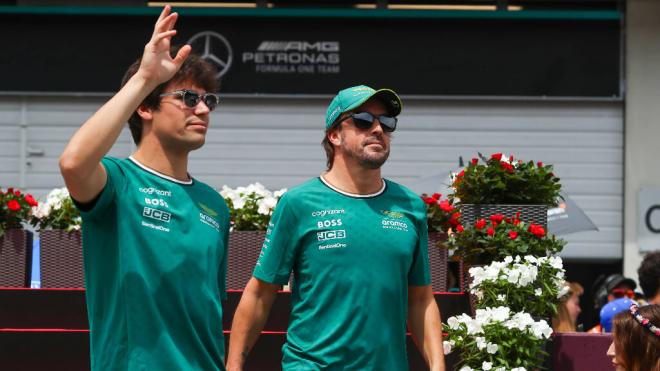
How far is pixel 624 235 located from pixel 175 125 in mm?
12561

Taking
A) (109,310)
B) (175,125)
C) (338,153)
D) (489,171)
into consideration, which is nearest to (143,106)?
(175,125)

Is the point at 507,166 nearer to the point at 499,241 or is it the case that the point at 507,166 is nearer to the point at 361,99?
the point at 499,241

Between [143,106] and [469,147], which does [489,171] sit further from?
[469,147]

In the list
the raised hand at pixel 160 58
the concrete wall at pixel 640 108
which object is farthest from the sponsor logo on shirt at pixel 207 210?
the concrete wall at pixel 640 108

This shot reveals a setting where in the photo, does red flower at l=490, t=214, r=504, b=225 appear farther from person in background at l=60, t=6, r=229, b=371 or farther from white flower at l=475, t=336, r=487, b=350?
person in background at l=60, t=6, r=229, b=371

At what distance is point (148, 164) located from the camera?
4434 millimetres

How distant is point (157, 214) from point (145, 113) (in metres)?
0.46

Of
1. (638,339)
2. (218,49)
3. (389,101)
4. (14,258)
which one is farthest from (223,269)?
(218,49)

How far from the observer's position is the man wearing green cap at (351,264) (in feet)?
16.8

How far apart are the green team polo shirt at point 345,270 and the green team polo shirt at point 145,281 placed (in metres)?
0.88

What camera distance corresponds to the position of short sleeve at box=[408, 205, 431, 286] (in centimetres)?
543

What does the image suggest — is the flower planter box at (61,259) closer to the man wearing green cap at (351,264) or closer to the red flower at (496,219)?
the red flower at (496,219)

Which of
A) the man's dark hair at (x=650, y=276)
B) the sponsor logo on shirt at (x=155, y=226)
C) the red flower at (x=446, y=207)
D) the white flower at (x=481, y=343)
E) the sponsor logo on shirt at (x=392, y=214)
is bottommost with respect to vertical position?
the white flower at (x=481, y=343)

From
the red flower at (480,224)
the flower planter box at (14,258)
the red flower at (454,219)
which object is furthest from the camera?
the flower planter box at (14,258)
